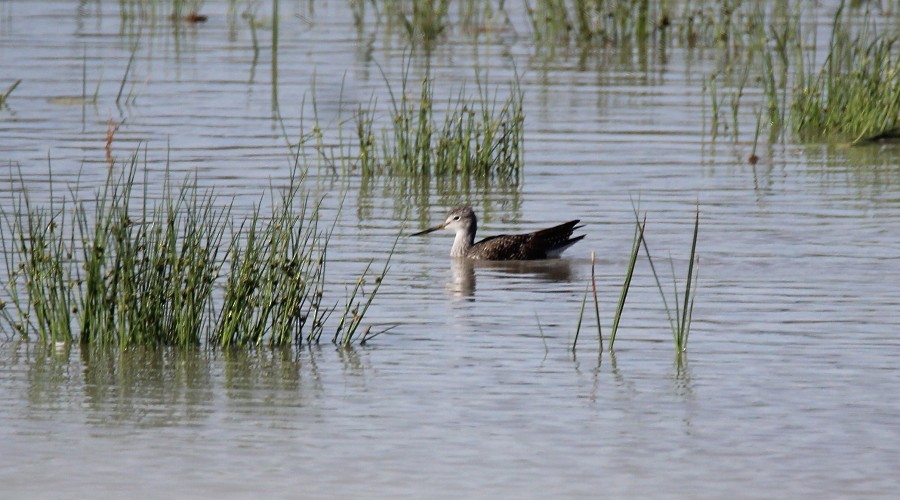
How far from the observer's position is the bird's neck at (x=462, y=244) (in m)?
11.1

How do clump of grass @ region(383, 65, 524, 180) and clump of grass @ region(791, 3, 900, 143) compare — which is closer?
clump of grass @ region(383, 65, 524, 180)

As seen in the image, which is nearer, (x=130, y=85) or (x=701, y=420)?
(x=701, y=420)

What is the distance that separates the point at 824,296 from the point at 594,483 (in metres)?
3.64

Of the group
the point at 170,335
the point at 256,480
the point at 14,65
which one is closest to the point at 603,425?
the point at 256,480

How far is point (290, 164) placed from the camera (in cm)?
1364

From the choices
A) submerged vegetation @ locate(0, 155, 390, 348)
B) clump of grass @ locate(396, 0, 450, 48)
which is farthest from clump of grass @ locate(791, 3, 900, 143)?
submerged vegetation @ locate(0, 155, 390, 348)

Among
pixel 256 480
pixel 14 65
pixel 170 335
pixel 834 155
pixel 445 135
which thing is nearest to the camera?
pixel 256 480

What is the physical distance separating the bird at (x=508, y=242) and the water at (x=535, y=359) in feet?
0.51

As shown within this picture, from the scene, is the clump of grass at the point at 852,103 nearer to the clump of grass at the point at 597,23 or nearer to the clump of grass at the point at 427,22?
the clump of grass at the point at 597,23

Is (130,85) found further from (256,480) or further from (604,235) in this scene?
(256,480)

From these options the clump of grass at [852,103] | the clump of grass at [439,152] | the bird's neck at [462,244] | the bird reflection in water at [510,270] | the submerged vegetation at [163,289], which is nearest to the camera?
the submerged vegetation at [163,289]

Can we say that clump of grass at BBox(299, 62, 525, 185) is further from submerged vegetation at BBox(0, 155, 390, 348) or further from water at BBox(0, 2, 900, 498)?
submerged vegetation at BBox(0, 155, 390, 348)

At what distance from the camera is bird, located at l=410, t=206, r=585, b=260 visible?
10.9 m

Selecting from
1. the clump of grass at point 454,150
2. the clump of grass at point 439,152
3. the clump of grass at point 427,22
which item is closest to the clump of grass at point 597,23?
the clump of grass at point 427,22
